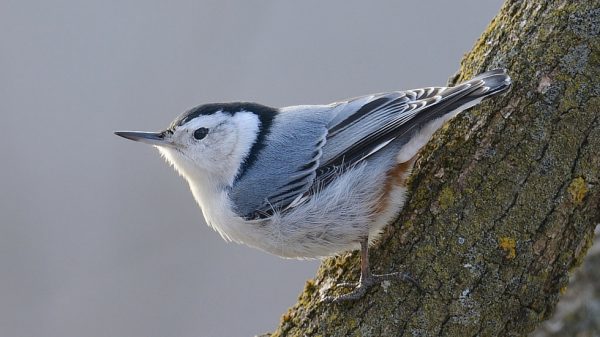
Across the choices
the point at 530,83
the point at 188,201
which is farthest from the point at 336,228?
the point at 188,201

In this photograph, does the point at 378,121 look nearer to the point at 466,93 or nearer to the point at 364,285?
the point at 466,93

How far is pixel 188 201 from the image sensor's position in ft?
12.4

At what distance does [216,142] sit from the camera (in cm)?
241

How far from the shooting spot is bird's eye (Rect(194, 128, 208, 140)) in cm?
241

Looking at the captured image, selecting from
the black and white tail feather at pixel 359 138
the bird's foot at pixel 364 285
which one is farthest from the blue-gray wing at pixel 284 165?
the bird's foot at pixel 364 285

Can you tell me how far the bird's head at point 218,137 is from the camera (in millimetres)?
2361

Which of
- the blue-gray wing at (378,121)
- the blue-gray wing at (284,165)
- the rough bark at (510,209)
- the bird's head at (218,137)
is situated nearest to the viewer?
the rough bark at (510,209)

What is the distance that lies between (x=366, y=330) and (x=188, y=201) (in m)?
1.98

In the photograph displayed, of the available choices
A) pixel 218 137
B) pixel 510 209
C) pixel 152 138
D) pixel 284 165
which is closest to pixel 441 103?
pixel 510 209

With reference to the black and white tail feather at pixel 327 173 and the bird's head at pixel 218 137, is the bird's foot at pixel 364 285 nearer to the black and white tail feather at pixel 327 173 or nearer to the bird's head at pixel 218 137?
the black and white tail feather at pixel 327 173

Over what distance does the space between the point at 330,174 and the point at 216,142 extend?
43 centimetres

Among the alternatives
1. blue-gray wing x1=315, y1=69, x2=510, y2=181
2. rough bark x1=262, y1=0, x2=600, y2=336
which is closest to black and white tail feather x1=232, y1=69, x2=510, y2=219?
blue-gray wing x1=315, y1=69, x2=510, y2=181

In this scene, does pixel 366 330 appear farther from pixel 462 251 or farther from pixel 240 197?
pixel 240 197

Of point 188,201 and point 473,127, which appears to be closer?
point 473,127
